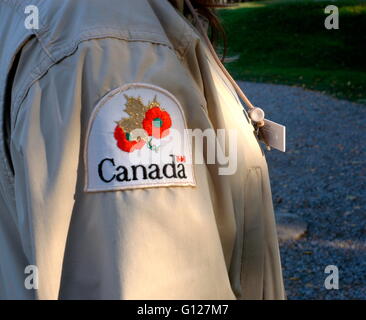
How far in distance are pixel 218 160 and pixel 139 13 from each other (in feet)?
0.94

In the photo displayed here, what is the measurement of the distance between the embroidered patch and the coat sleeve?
0.04 feet

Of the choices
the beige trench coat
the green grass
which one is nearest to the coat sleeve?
the beige trench coat

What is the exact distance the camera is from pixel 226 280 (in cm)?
99

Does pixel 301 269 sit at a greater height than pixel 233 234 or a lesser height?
lesser

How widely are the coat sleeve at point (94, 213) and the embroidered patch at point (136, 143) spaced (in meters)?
0.01

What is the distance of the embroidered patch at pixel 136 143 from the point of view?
900 millimetres

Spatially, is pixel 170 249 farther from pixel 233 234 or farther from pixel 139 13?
pixel 139 13

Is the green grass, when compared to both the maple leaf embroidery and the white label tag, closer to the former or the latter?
the white label tag

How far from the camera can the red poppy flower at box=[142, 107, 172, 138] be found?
3.05 ft
